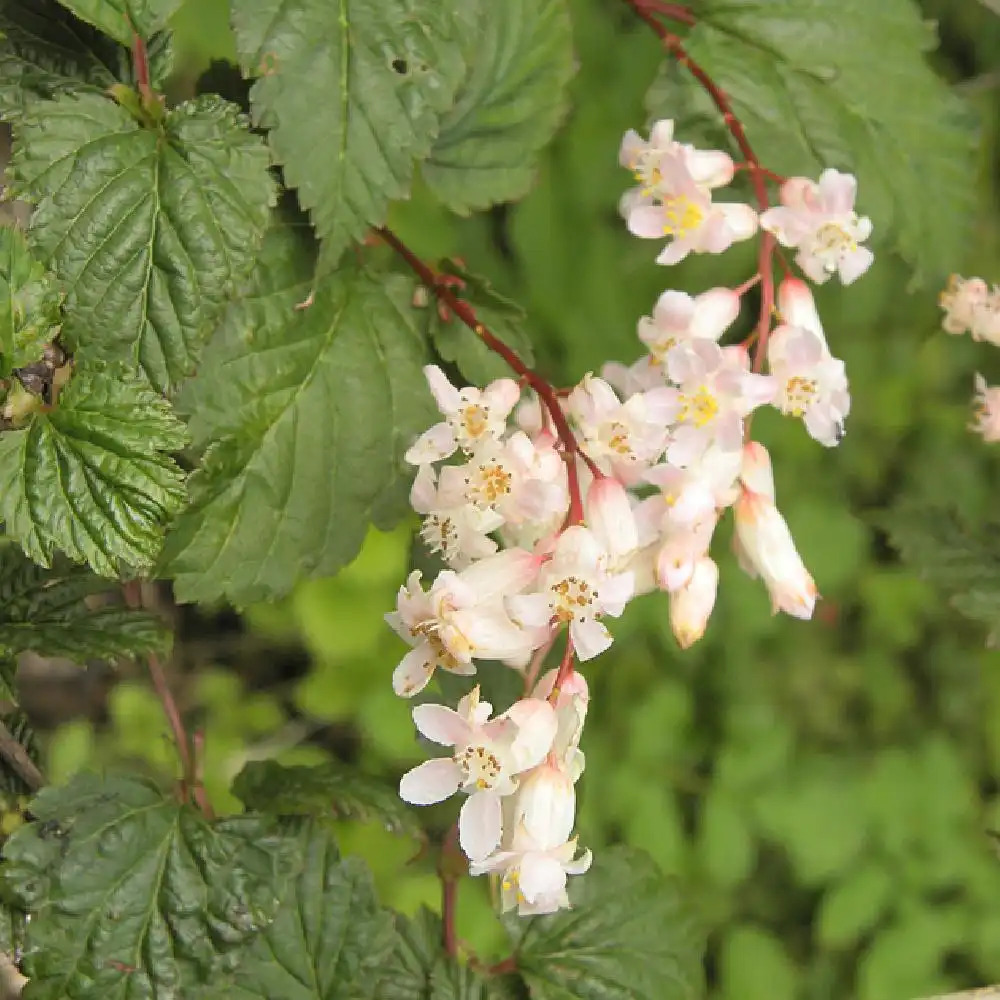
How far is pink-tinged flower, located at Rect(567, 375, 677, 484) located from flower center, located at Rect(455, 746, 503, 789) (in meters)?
0.22

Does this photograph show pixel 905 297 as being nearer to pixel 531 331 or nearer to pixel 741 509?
pixel 531 331

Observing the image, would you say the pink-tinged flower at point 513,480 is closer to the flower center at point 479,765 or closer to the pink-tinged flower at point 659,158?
the flower center at point 479,765

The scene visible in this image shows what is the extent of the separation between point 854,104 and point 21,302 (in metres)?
0.73

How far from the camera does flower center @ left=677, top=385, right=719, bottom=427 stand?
72 centimetres

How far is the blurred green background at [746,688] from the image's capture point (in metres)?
1.51

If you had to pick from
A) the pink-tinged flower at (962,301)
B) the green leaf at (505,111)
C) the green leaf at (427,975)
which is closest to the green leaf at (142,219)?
the green leaf at (505,111)

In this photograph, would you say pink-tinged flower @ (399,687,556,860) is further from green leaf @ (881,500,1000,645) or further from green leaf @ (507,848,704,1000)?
green leaf @ (881,500,1000,645)

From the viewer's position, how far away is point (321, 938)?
0.86 m

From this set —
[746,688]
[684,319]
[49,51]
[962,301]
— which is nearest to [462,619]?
[684,319]

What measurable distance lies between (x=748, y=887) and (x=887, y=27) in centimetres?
128

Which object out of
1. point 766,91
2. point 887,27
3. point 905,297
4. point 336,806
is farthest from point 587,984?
point 905,297

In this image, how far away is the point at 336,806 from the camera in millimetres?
869

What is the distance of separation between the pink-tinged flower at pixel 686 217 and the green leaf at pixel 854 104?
0.50 ft

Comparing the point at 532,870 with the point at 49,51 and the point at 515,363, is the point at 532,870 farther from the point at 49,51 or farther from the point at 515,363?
the point at 49,51
